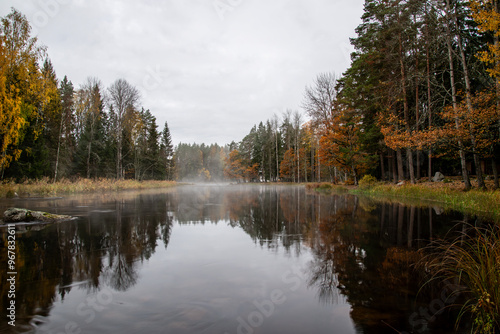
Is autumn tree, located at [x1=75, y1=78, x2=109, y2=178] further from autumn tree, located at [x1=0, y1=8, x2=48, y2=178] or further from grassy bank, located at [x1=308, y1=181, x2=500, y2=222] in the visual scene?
grassy bank, located at [x1=308, y1=181, x2=500, y2=222]

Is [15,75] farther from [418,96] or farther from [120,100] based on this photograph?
[418,96]

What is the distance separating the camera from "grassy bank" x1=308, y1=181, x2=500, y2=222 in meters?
11.3

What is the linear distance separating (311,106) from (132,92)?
23.0 meters

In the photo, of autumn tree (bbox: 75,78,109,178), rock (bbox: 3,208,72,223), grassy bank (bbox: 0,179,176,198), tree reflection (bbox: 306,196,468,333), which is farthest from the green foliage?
autumn tree (bbox: 75,78,109,178)

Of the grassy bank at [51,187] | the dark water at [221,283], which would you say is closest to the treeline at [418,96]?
the dark water at [221,283]

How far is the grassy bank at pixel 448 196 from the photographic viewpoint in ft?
37.2

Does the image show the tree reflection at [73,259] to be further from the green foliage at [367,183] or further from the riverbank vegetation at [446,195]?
the green foliage at [367,183]

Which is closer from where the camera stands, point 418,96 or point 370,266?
point 370,266

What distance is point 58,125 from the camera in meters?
31.0

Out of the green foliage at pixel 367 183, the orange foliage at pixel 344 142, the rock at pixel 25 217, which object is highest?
the orange foliage at pixel 344 142

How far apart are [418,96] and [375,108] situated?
12.7ft

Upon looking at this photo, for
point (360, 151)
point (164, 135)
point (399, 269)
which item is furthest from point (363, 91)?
point (164, 135)

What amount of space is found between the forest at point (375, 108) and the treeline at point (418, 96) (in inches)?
4.2

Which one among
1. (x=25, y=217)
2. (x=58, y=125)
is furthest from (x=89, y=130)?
(x=25, y=217)
